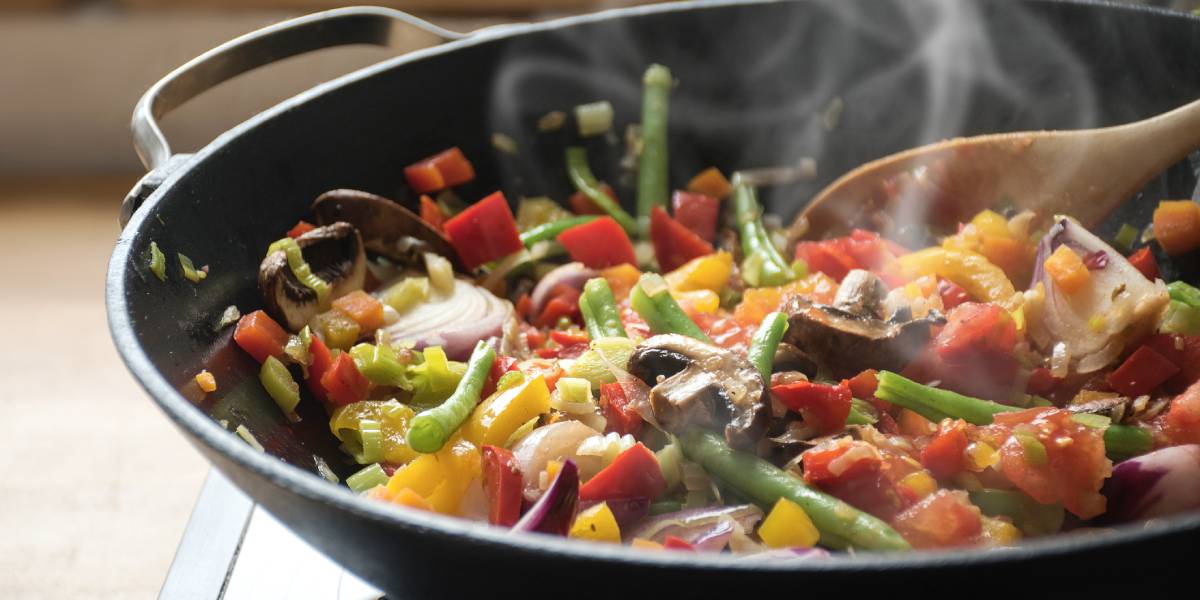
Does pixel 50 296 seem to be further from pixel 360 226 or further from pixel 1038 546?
pixel 1038 546

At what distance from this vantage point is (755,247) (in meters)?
2.47

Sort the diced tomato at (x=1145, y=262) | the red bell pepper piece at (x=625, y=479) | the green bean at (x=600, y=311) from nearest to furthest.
A: the red bell pepper piece at (x=625, y=479) < the green bean at (x=600, y=311) < the diced tomato at (x=1145, y=262)

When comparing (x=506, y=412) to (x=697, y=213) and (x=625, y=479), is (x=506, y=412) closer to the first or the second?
(x=625, y=479)

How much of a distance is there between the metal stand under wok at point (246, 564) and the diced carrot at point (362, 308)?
0.39 metres

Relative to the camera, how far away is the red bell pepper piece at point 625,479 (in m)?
1.57

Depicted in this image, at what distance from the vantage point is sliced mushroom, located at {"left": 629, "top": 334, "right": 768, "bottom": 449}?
160 cm

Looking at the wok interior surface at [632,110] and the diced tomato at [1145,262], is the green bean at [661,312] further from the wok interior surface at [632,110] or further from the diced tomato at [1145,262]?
the diced tomato at [1145,262]

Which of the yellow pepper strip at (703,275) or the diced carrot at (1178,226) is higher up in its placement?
the diced carrot at (1178,226)

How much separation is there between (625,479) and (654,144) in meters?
1.23

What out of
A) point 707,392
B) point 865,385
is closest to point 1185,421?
point 865,385

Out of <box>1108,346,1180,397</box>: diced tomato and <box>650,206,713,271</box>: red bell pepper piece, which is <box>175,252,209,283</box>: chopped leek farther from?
<box>1108,346,1180,397</box>: diced tomato

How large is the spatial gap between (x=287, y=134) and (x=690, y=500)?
1.09 meters

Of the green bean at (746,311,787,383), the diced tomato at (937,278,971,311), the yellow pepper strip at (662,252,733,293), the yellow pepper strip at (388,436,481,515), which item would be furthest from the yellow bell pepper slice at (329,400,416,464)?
the diced tomato at (937,278,971,311)

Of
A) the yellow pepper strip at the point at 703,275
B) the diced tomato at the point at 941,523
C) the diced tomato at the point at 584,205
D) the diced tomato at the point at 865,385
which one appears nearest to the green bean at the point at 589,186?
the diced tomato at the point at 584,205
